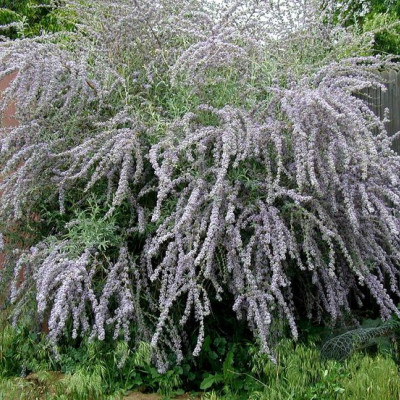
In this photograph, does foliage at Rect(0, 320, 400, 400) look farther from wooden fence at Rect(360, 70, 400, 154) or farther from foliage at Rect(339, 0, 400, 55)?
foliage at Rect(339, 0, 400, 55)

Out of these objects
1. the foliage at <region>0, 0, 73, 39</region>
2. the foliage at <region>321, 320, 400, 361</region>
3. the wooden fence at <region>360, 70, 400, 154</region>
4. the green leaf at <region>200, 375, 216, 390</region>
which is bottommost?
the green leaf at <region>200, 375, 216, 390</region>

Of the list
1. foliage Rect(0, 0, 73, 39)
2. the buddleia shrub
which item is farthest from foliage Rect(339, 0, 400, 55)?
the buddleia shrub

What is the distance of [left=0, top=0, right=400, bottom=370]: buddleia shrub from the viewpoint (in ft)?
11.3

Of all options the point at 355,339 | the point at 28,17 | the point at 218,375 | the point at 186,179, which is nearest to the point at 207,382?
the point at 218,375

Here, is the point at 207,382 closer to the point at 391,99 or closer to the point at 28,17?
the point at 391,99

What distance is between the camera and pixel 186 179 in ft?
12.0

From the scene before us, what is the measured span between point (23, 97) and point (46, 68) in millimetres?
238

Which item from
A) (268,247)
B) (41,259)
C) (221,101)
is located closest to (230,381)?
(268,247)

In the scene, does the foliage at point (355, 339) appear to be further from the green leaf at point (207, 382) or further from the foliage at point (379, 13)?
the foliage at point (379, 13)

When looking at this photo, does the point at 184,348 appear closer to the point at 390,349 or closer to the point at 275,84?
the point at 390,349

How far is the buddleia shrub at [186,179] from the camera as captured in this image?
346 cm

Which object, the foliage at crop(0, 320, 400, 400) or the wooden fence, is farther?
the wooden fence

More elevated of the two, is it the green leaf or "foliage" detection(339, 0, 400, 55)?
"foliage" detection(339, 0, 400, 55)

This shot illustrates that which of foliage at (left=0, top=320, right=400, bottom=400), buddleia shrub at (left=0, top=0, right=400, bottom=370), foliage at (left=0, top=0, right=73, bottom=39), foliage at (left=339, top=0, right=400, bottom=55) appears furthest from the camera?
foliage at (left=0, top=0, right=73, bottom=39)
